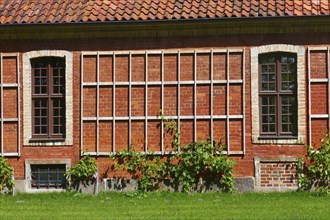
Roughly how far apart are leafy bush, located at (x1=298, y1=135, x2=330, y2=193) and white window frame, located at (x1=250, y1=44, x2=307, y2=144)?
47cm

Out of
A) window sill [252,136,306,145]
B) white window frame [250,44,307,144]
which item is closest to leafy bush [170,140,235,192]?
window sill [252,136,306,145]

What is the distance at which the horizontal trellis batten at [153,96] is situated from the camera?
19.5 meters

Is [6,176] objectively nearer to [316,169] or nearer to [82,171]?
[82,171]

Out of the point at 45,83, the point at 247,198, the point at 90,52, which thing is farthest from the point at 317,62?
the point at 45,83

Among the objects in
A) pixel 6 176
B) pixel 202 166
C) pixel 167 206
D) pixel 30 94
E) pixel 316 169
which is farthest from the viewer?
pixel 30 94

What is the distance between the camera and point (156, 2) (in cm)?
2023

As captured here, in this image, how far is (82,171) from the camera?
65.0 feet

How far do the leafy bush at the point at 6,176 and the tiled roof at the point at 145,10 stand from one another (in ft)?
12.4

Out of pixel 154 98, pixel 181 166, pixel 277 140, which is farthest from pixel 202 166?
pixel 154 98

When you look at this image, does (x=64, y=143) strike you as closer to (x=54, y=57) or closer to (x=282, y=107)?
(x=54, y=57)

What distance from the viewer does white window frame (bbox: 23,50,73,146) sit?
20125mm

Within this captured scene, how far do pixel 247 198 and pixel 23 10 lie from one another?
7.92m

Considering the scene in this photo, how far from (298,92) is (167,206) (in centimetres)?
501

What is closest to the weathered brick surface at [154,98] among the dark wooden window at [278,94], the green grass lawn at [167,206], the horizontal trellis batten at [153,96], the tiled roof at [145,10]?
the horizontal trellis batten at [153,96]
